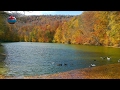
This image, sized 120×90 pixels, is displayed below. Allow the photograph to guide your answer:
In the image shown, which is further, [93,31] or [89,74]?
[93,31]

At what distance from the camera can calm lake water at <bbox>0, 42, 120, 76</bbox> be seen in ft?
31.0

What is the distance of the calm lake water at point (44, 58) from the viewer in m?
9.44

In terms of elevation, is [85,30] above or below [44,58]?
above

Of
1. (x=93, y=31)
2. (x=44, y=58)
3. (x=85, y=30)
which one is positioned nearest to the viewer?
(x=44, y=58)

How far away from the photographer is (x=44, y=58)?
1100 cm

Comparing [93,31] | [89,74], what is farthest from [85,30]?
[89,74]

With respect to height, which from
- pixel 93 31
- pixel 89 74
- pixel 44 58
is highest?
pixel 93 31

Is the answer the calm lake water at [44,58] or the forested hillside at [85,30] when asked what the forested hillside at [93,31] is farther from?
the calm lake water at [44,58]

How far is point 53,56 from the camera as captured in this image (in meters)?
11.6

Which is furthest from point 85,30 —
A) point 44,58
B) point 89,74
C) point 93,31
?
point 89,74

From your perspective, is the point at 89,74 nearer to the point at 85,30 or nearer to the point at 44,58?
the point at 44,58

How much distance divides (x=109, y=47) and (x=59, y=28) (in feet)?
10.7

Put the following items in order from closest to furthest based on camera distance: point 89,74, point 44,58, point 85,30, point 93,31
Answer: point 89,74 → point 44,58 → point 93,31 → point 85,30
